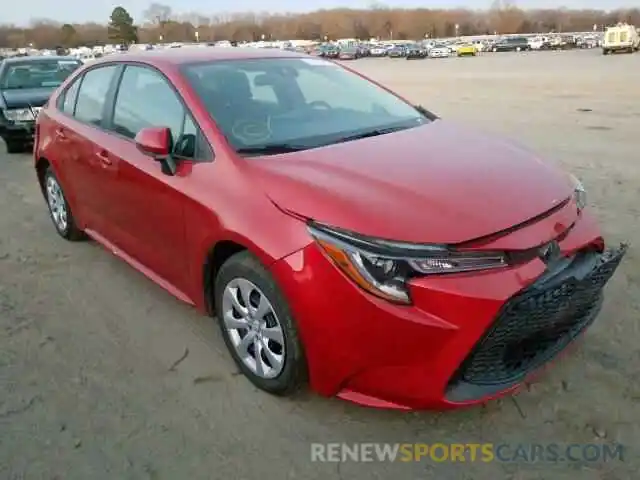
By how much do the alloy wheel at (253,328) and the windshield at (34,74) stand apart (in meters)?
9.53

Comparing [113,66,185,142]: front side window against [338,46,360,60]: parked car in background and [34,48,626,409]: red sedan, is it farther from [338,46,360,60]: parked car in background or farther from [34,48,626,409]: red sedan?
[338,46,360,60]: parked car in background

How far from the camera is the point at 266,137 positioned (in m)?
3.21

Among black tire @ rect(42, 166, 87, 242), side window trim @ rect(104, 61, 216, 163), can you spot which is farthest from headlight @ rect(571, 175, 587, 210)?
black tire @ rect(42, 166, 87, 242)

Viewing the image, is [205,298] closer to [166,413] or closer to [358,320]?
[166,413]

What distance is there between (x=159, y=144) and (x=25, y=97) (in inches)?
327

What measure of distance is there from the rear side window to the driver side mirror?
1.14 meters

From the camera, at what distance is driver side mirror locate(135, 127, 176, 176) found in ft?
10.3

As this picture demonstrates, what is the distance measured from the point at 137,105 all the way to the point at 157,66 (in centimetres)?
30

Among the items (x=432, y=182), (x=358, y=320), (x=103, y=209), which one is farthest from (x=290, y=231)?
(x=103, y=209)

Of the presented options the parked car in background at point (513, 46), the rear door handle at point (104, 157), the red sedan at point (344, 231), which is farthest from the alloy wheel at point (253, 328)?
the parked car in background at point (513, 46)

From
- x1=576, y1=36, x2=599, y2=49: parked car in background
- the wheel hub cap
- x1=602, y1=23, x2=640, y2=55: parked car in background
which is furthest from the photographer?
x1=576, y1=36, x2=599, y2=49: parked car in background

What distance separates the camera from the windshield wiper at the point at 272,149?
305 cm

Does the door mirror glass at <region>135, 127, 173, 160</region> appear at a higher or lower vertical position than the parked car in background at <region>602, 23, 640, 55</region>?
lower

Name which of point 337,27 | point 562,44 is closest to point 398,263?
point 562,44
